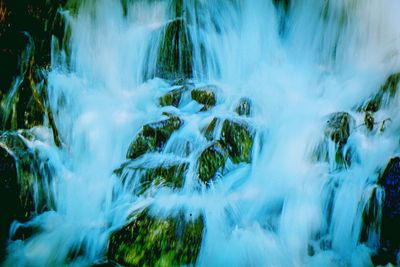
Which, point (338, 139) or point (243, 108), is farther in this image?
point (243, 108)

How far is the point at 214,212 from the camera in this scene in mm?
4703

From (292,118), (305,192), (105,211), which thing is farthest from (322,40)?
(105,211)

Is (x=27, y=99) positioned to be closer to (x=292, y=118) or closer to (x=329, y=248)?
(x=292, y=118)

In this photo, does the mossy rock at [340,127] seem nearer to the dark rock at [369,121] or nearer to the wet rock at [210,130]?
the dark rock at [369,121]

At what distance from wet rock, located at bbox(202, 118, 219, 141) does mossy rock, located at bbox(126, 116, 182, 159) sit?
54cm

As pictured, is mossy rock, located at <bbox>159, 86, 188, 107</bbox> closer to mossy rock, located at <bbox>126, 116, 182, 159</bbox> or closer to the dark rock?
mossy rock, located at <bbox>126, 116, 182, 159</bbox>

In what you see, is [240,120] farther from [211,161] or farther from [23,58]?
[23,58]

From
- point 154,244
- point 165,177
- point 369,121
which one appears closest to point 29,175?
point 165,177

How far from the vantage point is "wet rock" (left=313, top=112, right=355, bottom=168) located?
479cm

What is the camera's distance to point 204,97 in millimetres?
5629

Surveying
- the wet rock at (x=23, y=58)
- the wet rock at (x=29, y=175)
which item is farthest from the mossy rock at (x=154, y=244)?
the wet rock at (x=23, y=58)

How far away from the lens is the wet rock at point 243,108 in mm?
5477

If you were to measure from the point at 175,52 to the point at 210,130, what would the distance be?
1.71 m

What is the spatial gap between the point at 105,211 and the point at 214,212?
1.47 m
